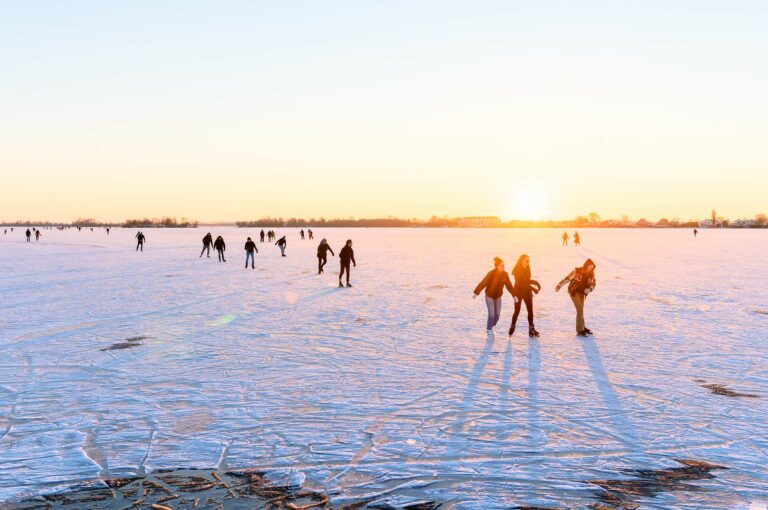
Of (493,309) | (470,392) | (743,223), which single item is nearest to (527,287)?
(493,309)

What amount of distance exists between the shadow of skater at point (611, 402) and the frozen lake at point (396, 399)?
34mm

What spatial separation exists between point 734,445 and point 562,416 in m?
1.29

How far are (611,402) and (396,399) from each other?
2.06m

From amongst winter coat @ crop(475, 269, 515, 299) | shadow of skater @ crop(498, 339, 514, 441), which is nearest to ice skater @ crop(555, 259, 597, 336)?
winter coat @ crop(475, 269, 515, 299)

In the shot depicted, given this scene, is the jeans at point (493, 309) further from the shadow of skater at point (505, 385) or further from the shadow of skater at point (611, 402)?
the shadow of skater at point (611, 402)

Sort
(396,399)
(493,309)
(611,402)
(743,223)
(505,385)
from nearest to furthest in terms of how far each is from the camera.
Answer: (611,402), (396,399), (505,385), (493,309), (743,223)

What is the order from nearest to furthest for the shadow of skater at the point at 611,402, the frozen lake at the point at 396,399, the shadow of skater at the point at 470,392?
the frozen lake at the point at 396,399 → the shadow of skater at the point at 611,402 → the shadow of skater at the point at 470,392

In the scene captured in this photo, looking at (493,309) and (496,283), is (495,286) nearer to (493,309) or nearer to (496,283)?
(496,283)

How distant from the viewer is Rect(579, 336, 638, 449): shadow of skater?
4484mm

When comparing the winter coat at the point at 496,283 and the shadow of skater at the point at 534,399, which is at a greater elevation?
the winter coat at the point at 496,283

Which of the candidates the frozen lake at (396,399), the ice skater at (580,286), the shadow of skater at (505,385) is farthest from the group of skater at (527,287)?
the shadow of skater at (505,385)

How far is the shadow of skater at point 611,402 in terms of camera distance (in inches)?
177

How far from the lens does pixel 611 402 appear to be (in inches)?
210

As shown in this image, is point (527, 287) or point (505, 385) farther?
point (527, 287)
